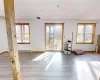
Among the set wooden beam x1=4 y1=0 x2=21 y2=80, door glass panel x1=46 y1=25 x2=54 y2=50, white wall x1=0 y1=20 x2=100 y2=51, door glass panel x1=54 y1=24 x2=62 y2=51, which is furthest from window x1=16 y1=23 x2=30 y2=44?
wooden beam x1=4 y1=0 x2=21 y2=80

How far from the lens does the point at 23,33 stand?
6.53 metres

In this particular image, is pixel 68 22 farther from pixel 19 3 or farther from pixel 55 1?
pixel 19 3

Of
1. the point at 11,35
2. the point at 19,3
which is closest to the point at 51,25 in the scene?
the point at 19,3

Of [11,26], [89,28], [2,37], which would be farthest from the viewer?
[89,28]

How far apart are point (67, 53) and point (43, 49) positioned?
65.6 inches

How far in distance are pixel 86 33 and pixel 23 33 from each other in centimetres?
429

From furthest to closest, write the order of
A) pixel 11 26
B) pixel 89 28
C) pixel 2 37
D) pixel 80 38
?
pixel 80 38 < pixel 89 28 < pixel 2 37 < pixel 11 26

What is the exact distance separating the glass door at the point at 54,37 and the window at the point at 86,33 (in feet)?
4.16

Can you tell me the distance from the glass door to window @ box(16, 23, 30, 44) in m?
1.36

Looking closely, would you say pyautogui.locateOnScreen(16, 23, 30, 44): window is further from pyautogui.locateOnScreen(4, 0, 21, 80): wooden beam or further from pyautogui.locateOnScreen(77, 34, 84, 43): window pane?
pyautogui.locateOnScreen(4, 0, 21, 80): wooden beam

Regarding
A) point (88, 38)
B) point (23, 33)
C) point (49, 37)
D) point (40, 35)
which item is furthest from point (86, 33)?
point (23, 33)

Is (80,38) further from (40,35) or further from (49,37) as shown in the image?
(40,35)

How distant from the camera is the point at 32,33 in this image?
6473 mm

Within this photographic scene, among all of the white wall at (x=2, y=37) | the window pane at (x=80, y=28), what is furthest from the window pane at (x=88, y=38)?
the white wall at (x=2, y=37)
